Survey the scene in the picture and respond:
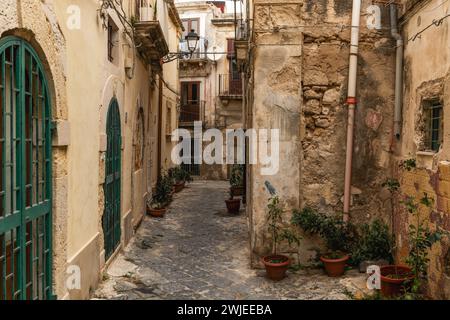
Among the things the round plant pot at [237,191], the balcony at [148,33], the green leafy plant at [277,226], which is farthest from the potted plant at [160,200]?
the green leafy plant at [277,226]

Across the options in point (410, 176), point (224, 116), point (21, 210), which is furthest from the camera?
point (224, 116)

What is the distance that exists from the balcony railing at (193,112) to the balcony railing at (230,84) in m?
1.24

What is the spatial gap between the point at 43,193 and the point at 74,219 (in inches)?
33.3

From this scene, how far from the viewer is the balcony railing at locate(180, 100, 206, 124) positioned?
2270 centimetres

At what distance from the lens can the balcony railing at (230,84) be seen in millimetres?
22391

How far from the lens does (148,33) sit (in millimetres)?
9266

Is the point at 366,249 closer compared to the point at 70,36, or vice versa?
the point at 70,36

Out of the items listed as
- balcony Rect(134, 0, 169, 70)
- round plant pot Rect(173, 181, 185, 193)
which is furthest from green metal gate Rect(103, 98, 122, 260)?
round plant pot Rect(173, 181, 185, 193)

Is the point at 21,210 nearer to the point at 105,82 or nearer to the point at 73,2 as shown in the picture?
the point at 73,2

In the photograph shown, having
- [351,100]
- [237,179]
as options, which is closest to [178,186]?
[237,179]

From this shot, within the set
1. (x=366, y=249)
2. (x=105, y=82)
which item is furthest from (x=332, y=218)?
(x=105, y=82)

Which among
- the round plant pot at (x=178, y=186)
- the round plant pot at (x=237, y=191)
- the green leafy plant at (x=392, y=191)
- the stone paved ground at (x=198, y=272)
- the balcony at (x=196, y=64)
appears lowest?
the stone paved ground at (x=198, y=272)

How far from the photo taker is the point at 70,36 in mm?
4895

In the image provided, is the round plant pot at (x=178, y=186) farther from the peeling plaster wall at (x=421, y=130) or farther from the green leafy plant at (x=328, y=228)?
the peeling plaster wall at (x=421, y=130)
